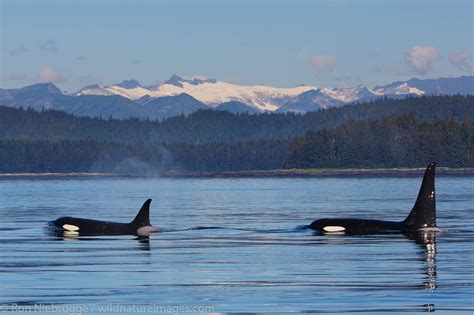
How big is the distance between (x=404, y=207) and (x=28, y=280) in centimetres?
4316

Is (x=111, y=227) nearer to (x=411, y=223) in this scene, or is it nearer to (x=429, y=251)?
(x=411, y=223)

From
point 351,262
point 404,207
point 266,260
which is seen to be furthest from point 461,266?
point 404,207

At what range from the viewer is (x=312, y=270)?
29.5 metres

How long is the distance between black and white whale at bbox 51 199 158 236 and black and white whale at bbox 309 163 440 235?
5.72 m

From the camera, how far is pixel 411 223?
1665 inches

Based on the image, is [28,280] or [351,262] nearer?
[28,280]

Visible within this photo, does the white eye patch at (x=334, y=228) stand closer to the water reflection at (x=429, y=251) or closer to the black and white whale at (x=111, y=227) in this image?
the water reflection at (x=429, y=251)

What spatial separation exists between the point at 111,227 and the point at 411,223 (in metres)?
10.1

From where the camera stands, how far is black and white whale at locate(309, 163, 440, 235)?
4106cm

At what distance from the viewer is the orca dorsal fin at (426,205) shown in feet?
134

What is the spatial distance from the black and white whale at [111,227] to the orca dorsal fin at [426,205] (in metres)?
8.77

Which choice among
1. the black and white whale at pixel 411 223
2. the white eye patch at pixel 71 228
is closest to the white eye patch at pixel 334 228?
the black and white whale at pixel 411 223

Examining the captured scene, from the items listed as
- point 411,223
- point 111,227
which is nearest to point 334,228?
point 411,223

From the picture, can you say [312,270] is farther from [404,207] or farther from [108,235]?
[404,207]
